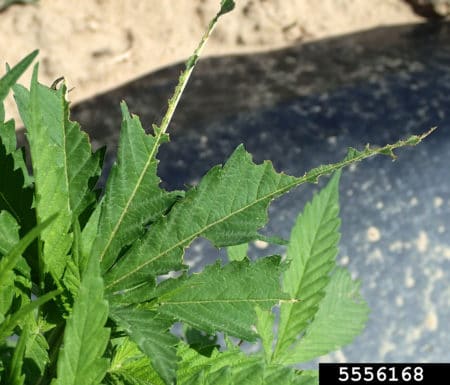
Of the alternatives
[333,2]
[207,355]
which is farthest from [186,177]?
[207,355]

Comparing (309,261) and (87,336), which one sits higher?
(87,336)

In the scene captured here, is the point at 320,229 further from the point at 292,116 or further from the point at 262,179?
the point at 292,116

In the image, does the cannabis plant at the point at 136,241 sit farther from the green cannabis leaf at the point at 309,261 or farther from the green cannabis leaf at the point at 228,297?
the green cannabis leaf at the point at 309,261

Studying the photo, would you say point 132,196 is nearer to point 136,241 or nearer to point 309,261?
point 136,241

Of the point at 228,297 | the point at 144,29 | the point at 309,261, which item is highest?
the point at 228,297

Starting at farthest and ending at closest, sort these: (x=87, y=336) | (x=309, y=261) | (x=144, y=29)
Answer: (x=144, y=29) < (x=309, y=261) < (x=87, y=336)

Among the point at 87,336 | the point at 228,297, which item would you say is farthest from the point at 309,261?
the point at 87,336

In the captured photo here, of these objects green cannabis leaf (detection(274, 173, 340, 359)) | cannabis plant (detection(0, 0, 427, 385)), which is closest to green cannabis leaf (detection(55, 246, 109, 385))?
cannabis plant (detection(0, 0, 427, 385))

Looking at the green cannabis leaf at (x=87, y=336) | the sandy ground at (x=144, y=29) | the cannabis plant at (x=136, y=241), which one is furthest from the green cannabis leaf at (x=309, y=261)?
the sandy ground at (x=144, y=29)
